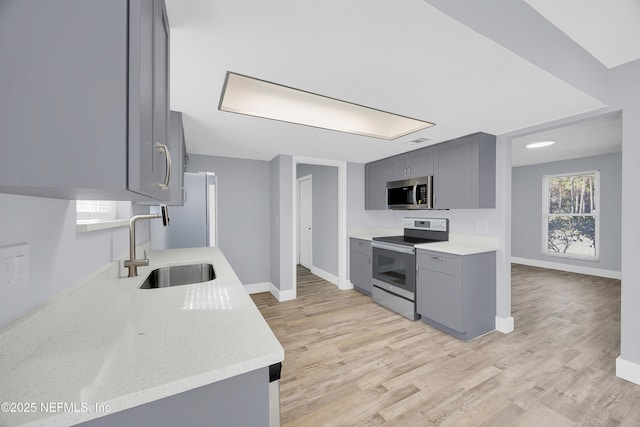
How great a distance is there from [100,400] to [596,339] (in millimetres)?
3907

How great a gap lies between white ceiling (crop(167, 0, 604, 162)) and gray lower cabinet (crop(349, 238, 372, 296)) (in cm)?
206

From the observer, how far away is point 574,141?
12.3ft

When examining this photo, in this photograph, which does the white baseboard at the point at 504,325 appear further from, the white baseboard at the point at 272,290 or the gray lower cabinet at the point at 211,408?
the gray lower cabinet at the point at 211,408

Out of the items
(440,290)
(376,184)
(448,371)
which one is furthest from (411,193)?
(448,371)

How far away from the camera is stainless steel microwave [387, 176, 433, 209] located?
122 inches

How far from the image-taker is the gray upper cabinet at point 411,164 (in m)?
3.15

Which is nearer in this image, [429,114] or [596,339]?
[429,114]

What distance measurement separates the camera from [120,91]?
54 cm

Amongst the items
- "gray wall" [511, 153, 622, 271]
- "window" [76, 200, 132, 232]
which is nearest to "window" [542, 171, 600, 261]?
"gray wall" [511, 153, 622, 271]

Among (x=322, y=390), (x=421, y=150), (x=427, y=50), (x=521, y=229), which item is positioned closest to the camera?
(x=427, y=50)

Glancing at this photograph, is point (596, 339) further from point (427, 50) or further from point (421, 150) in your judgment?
point (427, 50)

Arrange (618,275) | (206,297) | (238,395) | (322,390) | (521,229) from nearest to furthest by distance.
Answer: (238,395)
(206,297)
(322,390)
(618,275)
(521,229)

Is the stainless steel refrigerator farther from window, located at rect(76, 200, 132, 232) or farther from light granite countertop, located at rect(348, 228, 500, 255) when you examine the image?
light granite countertop, located at rect(348, 228, 500, 255)

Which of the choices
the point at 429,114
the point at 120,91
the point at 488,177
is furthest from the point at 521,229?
the point at 120,91
